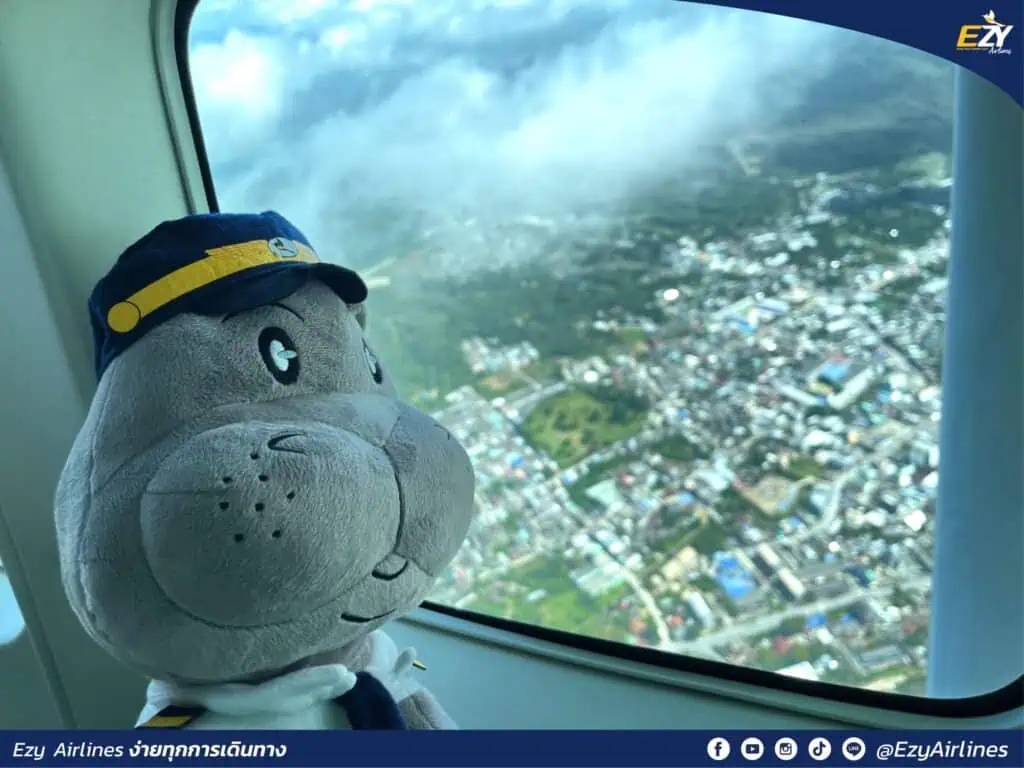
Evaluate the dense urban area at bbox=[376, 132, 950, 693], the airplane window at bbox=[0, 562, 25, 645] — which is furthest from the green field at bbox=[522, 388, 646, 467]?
the airplane window at bbox=[0, 562, 25, 645]

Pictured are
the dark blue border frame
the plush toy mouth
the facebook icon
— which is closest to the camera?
the plush toy mouth

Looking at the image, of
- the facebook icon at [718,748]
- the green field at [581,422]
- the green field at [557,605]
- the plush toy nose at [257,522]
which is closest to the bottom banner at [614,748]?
the facebook icon at [718,748]

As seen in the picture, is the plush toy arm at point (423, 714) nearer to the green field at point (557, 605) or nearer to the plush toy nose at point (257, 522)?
the plush toy nose at point (257, 522)

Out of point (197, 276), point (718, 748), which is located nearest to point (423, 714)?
point (718, 748)

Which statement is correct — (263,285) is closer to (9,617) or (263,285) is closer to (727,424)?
(727,424)

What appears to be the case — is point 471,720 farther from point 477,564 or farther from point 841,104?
point 841,104

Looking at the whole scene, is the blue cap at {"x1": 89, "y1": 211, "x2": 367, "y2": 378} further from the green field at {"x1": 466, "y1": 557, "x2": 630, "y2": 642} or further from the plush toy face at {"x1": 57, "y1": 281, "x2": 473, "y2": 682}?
the green field at {"x1": 466, "y1": 557, "x2": 630, "y2": 642}
